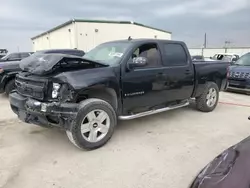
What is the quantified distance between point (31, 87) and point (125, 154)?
72.1 inches

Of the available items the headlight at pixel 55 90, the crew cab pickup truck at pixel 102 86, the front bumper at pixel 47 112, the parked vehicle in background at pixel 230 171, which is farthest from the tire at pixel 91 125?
the parked vehicle in background at pixel 230 171

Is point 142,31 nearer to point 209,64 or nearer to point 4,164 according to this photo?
point 209,64

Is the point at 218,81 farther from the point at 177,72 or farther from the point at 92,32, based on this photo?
the point at 92,32

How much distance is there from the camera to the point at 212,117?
19.5 feet

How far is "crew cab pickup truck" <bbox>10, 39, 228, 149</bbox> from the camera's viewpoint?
3.75 m

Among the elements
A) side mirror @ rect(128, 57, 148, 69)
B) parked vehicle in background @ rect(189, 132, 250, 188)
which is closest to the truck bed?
side mirror @ rect(128, 57, 148, 69)

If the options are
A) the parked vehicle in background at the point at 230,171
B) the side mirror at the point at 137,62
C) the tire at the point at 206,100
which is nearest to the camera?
the parked vehicle in background at the point at 230,171

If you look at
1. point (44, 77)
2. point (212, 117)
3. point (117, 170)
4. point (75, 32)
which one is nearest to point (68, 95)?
point (44, 77)

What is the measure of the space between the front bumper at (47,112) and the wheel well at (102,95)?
368 mm

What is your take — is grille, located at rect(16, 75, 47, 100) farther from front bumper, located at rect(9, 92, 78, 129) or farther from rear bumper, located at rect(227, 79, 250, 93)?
rear bumper, located at rect(227, 79, 250, 93)

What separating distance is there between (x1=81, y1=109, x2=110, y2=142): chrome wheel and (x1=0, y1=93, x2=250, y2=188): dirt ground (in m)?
0.23

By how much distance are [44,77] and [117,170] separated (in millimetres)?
1789

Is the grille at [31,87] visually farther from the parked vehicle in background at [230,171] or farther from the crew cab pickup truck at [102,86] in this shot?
the parked vehicle in background at [230,171]

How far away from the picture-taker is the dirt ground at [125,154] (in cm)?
316
